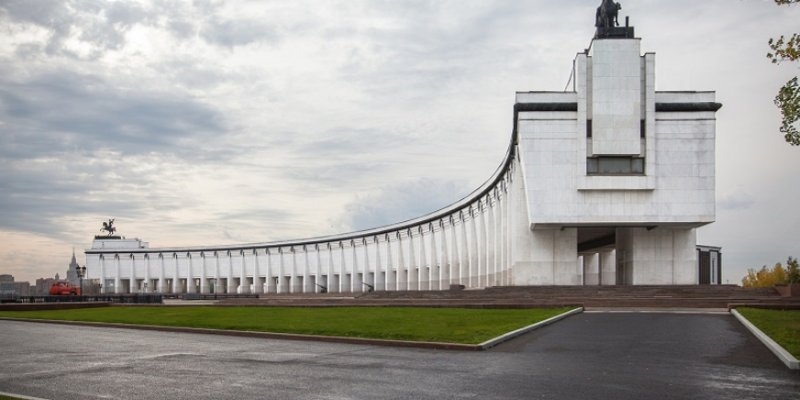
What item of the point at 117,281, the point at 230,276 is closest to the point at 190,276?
the point at 230,276

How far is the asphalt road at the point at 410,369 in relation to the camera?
38.2 feet

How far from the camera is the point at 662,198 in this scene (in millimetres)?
47594

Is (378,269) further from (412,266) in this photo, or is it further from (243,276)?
(243,276)

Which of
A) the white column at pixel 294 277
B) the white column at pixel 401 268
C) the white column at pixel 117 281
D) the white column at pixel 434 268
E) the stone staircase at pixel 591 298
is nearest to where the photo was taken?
the stone staircase at pixel 591 298

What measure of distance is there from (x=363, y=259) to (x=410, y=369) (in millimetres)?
88427

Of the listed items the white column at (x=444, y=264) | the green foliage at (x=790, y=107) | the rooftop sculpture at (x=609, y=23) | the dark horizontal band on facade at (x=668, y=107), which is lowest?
the white column at (x=444, y=264)

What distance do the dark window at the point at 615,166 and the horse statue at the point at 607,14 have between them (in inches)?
337

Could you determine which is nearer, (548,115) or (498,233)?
(548,115)

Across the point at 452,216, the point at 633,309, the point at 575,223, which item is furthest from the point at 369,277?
the point at 633,309

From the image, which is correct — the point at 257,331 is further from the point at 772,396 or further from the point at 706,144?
the point at 706,144

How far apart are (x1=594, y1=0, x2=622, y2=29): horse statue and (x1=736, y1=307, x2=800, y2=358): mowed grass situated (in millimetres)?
25296

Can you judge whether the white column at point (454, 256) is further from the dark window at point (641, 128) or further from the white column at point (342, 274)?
the dark window at point (641, 128)

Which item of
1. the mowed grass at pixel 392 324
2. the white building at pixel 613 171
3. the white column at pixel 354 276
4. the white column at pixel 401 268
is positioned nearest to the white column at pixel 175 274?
the white column at pixel 354 276

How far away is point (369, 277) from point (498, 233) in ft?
128
